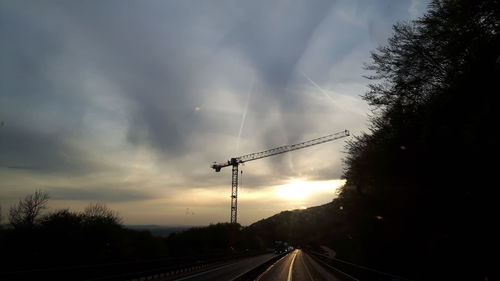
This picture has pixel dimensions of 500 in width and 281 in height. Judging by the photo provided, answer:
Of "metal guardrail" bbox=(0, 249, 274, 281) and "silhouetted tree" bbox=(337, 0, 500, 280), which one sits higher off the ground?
"silhouetted tree" bbox=(337, 0, 500, 280)

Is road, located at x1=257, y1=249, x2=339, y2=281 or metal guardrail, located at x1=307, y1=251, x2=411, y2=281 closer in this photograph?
metal guardrail, located at x1=307, y1=251, x2=411, y2=281

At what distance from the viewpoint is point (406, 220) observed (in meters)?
25.1

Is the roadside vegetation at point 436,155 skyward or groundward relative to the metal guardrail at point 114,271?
skyward

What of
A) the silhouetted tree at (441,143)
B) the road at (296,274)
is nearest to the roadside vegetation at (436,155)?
the silhouetted tree at (441,143)

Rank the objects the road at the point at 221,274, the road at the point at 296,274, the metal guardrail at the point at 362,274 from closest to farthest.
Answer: the metal guardrail at the point at 362,274 < the road at the point at 221,274 < the road at the point at 296,274

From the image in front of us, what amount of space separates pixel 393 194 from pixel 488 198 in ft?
28.4

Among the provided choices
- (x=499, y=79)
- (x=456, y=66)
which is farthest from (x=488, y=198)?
(x=456, y=66)

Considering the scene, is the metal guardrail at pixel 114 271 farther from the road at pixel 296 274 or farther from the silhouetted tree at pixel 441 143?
the silhouetted tree at pixel 441 143

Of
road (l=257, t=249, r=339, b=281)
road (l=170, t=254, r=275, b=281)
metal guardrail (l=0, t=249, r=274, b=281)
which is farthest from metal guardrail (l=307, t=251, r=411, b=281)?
metal guardrail (l=0, t=249, r=274, b=281)

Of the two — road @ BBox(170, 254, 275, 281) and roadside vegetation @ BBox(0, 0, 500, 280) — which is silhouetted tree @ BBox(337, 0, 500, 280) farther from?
road @ BBox(170, 254, 275, 281)

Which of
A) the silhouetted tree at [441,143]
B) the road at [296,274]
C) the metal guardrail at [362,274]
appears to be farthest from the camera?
the road at [296,274]

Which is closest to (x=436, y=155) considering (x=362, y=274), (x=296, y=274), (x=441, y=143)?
(x=441, y=143)

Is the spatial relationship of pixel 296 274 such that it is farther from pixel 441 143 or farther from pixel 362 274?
pixel 441 143

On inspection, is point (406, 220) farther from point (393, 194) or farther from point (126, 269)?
point (126, 269)
